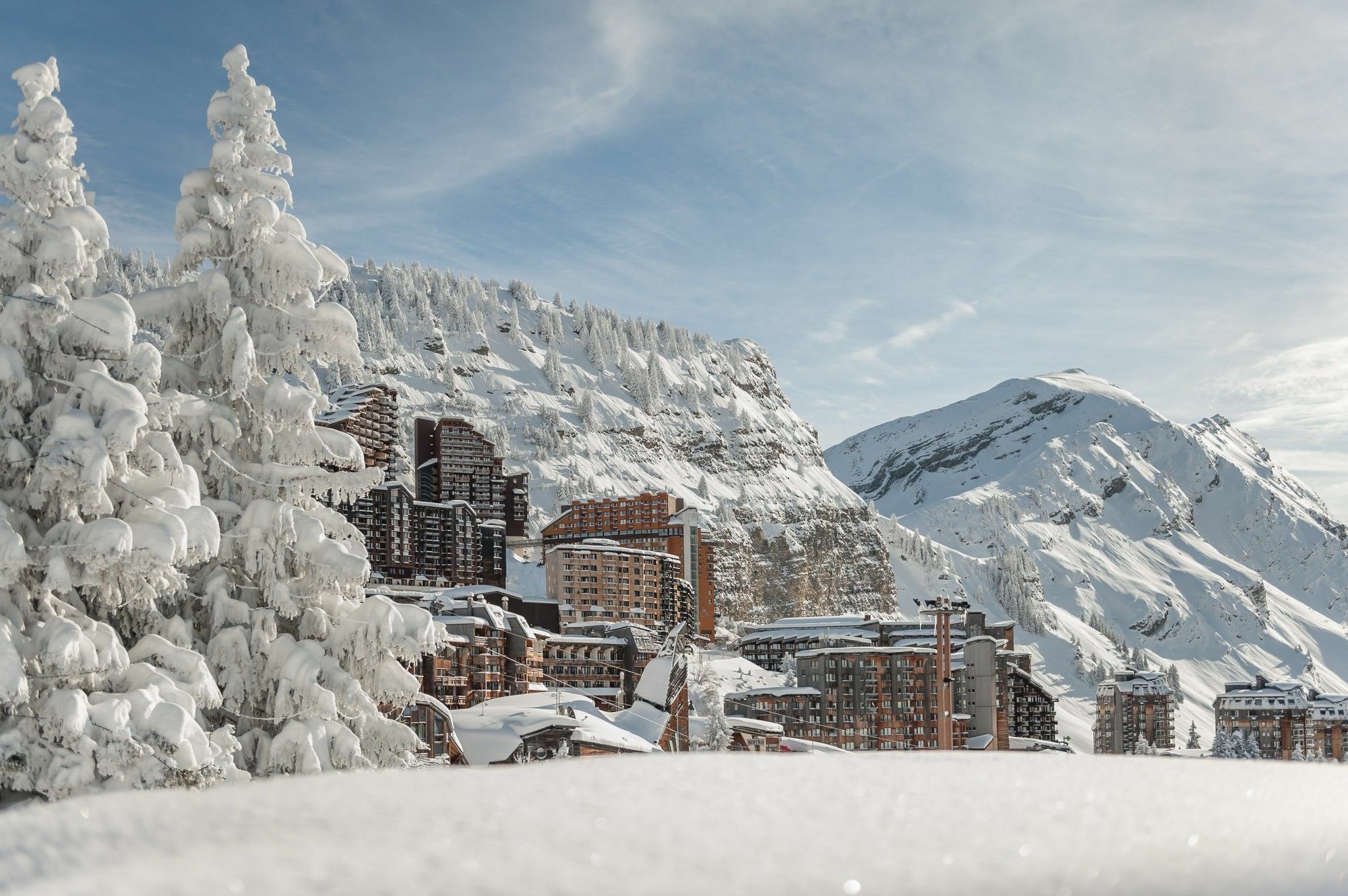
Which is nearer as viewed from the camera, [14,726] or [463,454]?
[14,726]

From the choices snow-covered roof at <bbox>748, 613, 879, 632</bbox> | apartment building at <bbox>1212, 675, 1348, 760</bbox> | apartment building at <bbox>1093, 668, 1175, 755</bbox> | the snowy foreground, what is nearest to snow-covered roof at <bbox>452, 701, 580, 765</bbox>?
the snowy foreground

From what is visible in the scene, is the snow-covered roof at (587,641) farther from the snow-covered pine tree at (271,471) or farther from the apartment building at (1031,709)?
the snow-covered pine tree at (271,471)

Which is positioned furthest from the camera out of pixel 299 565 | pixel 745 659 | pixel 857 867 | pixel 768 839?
pixel 745 659

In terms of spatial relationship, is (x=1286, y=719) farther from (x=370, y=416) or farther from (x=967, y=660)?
(x=370, y=416)

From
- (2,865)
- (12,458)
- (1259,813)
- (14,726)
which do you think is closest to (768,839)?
(1259,813)

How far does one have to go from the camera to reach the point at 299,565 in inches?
478

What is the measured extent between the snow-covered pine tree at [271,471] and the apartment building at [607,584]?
10452cm

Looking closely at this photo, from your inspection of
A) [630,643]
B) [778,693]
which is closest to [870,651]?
[778,693]

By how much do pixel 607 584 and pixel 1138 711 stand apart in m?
70.9

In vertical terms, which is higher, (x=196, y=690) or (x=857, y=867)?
(x=857, y=867)

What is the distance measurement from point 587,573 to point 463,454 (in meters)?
35.5

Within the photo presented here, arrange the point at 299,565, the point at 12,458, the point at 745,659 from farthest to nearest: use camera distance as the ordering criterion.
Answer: the point at 745,659, the point at 299,565, the point at 12,458

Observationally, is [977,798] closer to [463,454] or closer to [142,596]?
[142,596]

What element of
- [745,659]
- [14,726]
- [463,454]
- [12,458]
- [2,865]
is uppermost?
[463,454]
